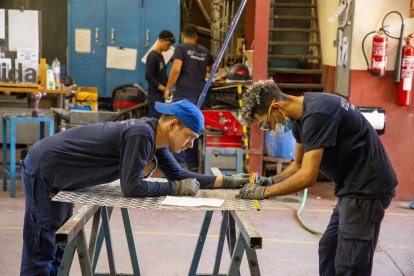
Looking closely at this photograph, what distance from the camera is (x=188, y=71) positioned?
7.48m

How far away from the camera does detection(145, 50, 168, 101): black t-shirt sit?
25.7ft

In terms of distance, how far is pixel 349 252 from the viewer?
307 centimetres

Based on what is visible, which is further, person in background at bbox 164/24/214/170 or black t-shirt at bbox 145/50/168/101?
black t-shirt at bbox 145/50/168/101

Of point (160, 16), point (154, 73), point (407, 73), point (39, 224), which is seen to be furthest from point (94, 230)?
point (160, 16)

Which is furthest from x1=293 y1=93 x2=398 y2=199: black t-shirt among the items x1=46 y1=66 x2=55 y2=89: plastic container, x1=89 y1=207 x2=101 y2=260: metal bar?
x1=46 y1=66 x2=55 y2=89: plastic container

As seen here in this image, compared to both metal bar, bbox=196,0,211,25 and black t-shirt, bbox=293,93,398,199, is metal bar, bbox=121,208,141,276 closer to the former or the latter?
black t-shirt, bbox=293,93,398,199

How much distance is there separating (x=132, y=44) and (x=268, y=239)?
5531mm

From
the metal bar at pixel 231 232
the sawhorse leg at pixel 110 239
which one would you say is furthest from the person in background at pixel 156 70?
the metal bar at pixel 231 232

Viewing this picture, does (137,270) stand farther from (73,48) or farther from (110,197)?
(73,48)

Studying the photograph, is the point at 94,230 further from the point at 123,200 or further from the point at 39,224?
the point at 123,200

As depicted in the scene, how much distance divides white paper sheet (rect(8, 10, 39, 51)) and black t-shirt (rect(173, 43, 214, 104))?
1.75 meters

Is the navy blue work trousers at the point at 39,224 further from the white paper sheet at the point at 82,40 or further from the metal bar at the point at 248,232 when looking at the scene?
the white paper sheet at the point at 82,40

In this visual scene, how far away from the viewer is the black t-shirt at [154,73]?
7.82m

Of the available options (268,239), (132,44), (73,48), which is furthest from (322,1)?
(268,239)
